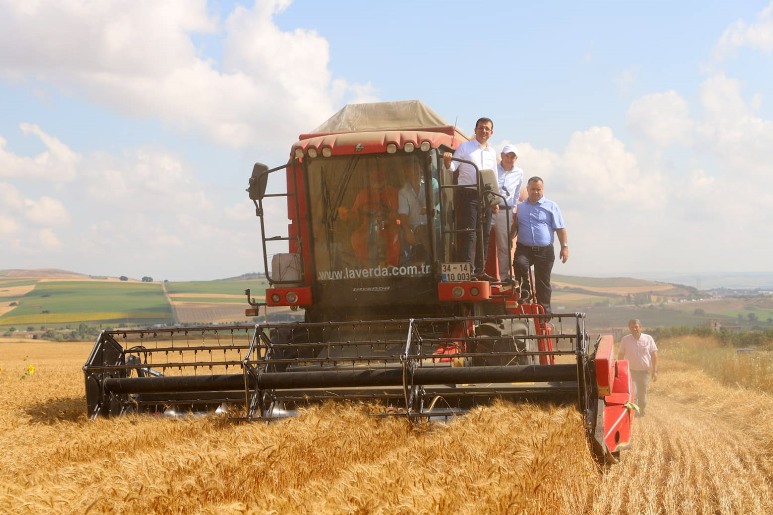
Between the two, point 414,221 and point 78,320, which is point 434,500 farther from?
point 78,320

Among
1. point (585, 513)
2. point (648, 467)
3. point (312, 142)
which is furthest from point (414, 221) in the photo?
point (585, 513)

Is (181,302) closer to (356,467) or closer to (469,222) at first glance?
(469,222)

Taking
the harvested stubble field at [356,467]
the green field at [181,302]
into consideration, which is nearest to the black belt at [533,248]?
the harvested stubble field at [356,467]

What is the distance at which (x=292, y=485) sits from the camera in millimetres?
5168

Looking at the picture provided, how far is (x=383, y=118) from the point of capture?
436 inches

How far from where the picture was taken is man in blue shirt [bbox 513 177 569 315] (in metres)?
10.8

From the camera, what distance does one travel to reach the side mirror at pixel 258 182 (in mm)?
9352

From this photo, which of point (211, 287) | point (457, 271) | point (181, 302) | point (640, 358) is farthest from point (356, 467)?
point (211, 287)

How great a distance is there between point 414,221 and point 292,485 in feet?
15.4

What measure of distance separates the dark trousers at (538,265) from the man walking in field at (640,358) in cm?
269

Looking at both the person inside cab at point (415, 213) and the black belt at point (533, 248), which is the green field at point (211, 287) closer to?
the black belt at point (533, 248)

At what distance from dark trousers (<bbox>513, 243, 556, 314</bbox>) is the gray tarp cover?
5.65 feet

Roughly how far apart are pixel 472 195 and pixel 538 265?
1903 mm

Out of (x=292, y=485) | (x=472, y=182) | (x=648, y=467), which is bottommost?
(x=648, y=467)
